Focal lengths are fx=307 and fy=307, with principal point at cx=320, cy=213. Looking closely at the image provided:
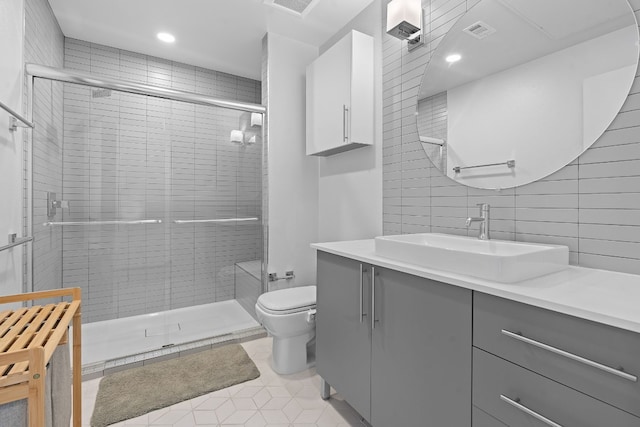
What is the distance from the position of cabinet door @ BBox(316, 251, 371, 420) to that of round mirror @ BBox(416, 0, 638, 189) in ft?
2.57

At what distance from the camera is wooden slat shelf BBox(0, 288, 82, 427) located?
680 millimetres

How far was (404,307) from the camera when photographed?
1.18 m

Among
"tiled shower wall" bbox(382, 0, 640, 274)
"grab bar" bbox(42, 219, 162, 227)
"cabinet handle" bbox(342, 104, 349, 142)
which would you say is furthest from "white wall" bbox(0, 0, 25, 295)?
"tiled shower wall" bbox(382, 0, 640, 274)

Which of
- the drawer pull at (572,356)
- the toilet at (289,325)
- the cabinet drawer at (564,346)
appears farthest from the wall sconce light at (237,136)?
the drawer pull at (572,356)

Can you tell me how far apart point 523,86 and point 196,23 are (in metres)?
2.40

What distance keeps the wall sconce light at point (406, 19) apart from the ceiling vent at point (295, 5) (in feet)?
2.41

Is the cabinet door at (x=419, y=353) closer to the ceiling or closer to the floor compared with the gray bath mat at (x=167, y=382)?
closer to the ceiling

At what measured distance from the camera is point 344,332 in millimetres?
1510

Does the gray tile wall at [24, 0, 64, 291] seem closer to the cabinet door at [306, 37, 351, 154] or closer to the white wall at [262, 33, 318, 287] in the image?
the white wall at [262, 33, 318, 287]

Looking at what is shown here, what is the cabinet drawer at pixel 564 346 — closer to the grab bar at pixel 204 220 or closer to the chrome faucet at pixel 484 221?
the chrome faucet at pixel 484 221

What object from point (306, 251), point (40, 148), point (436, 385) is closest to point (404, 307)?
point (436, 385)

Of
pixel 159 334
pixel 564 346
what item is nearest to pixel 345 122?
pixel 564 346

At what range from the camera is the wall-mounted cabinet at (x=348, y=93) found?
2041 millimetres

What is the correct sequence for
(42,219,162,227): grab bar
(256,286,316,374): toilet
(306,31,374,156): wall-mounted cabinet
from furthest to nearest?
(42,219,162,227): grab bar, (306,31,374,156): wall-mounted cabinet, (256,286,316,374): toilet
